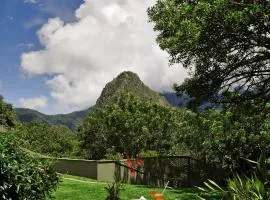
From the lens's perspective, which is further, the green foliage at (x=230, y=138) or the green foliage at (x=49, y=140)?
the green foliage at (x=49, y=140)

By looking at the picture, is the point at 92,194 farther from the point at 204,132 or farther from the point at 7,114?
the point at 7,114

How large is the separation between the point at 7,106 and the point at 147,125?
786 inches

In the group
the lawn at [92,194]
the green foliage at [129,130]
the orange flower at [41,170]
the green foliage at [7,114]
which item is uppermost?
the green foliage at [7,114]

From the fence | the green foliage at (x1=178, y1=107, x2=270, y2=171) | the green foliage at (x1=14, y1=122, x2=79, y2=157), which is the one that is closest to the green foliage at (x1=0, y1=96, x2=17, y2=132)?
the green foliage at (x1=14, y1=122, x2=79, y2=157)

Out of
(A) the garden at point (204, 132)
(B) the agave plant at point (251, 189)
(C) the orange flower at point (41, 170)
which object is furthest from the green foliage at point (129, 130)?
(B) the agave plant at point (251, 189)

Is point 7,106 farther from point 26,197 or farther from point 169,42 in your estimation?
point 26,197

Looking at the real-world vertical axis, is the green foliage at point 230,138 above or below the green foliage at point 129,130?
below

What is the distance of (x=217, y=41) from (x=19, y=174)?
9423mm

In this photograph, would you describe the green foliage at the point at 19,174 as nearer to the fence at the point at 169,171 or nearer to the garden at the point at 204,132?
the garden at the point at 204,132

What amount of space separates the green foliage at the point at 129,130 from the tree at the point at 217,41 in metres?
34.2

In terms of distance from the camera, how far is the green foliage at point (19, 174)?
405 inches

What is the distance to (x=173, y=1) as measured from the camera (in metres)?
19.2

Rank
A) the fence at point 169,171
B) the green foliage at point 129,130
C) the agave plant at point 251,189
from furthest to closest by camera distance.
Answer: the green foliage at point 129,130, the fence at point 169,171, the agave plant at point 251,189

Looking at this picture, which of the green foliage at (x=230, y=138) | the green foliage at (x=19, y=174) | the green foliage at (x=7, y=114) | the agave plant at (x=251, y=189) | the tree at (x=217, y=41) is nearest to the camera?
the agave plant at (x=251, y=189)
